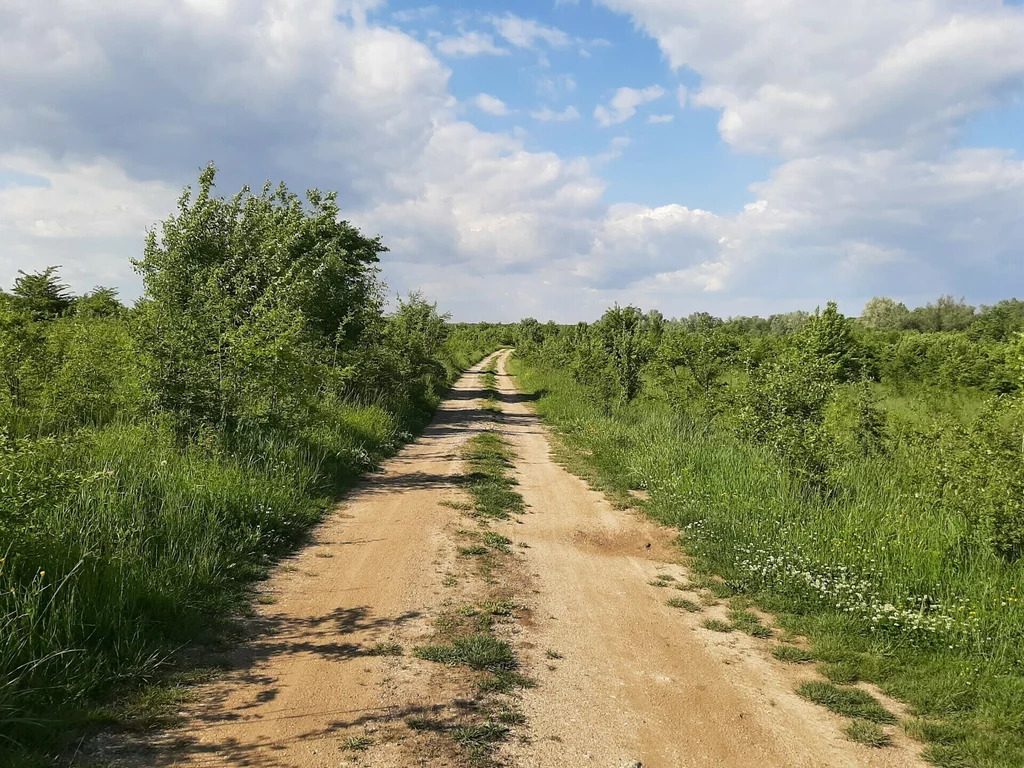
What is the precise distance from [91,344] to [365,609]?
8683mm

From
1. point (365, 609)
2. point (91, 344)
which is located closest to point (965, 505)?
point (365, 609)

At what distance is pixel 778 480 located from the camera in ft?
27.1

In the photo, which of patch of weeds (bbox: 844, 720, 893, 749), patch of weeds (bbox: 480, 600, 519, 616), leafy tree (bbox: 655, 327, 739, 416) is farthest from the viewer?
leafy tree (bbox: 655, 327, 739, 416)

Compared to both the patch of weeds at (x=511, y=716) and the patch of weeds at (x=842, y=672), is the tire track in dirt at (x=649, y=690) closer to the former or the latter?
the patch of weeds at (x=511, y=716)

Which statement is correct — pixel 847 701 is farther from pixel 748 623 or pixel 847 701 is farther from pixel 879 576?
pixel 879 576

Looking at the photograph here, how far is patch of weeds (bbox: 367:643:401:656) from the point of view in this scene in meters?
4.40

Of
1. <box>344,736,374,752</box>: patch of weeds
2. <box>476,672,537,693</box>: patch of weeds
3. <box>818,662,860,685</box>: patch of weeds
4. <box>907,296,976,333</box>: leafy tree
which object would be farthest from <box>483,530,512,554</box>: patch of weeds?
<box>907,296,976,333</box>: leafy tree

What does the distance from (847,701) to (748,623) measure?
127 centimetres

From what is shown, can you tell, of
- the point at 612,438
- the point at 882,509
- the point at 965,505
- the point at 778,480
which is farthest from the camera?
the point at 612,438

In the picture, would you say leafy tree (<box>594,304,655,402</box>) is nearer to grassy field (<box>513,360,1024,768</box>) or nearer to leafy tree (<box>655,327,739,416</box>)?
leafy tree (<box>655,327,739,416</box>)

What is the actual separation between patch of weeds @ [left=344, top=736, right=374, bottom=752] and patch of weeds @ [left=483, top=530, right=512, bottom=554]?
3.68 meters

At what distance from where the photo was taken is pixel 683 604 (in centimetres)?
577

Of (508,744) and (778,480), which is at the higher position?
(778,480)

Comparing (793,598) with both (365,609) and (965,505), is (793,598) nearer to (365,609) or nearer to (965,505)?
(965,505)
